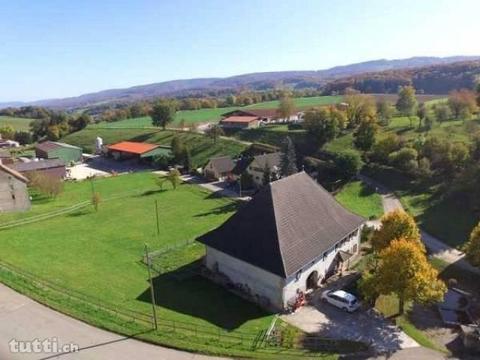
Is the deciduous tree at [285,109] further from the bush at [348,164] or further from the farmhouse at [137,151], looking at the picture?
the bush at [348,164]

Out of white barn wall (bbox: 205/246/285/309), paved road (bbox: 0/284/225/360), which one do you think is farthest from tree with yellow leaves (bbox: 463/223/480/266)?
paved road (bbox: 0/284/225/360)

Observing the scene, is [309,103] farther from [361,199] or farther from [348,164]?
[361,199]

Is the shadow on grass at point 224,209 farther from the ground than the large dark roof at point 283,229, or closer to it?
closer to it

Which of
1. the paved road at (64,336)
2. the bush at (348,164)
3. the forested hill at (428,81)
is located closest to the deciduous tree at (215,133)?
the bush at (348,164)

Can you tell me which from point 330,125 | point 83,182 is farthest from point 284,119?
point 83,182

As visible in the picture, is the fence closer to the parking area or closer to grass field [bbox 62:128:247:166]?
the parking area

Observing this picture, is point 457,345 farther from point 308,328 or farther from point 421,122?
point 421,122
